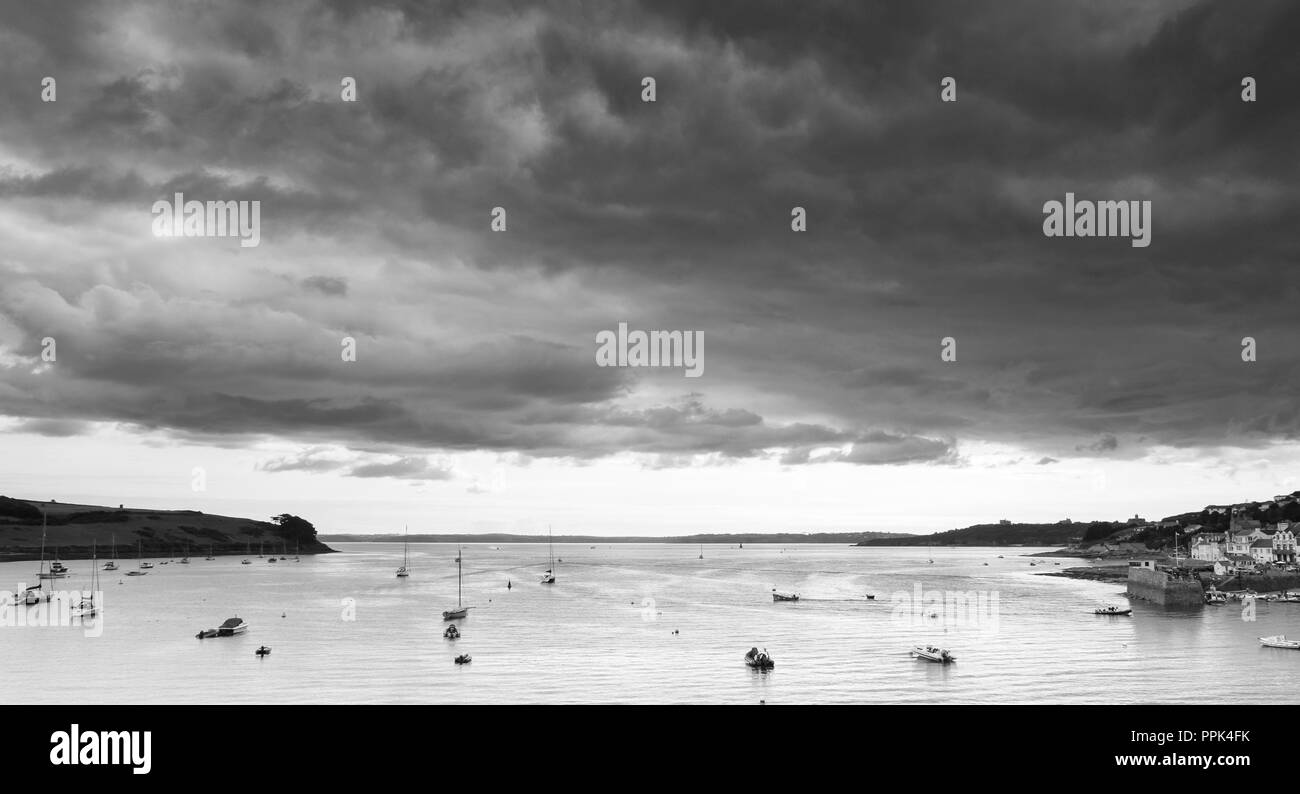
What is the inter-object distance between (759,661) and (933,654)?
16478 millimetres

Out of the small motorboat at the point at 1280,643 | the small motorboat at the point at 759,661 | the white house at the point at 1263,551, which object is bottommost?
the white house at the point at 1263,551

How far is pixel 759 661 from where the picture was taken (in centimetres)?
7300

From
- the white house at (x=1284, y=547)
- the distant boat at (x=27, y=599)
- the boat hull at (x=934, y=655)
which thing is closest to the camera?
the boat hull at (x=934, y=655)

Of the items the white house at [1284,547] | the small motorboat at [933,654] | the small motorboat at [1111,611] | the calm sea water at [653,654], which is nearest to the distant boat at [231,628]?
the calm sea water at [653,654]

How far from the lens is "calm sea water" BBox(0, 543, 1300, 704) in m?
64.1

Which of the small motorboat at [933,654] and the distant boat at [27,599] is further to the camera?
the distant boat at [27,599]

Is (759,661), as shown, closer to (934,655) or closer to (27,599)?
(934,655)

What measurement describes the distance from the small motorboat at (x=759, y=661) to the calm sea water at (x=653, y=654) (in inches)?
28.1

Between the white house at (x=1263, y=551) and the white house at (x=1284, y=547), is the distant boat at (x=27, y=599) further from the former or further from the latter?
the white house at (x=1284, y=547)

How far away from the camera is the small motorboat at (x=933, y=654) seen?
3027 inches

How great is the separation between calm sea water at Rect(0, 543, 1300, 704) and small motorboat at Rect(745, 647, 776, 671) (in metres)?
0.71
